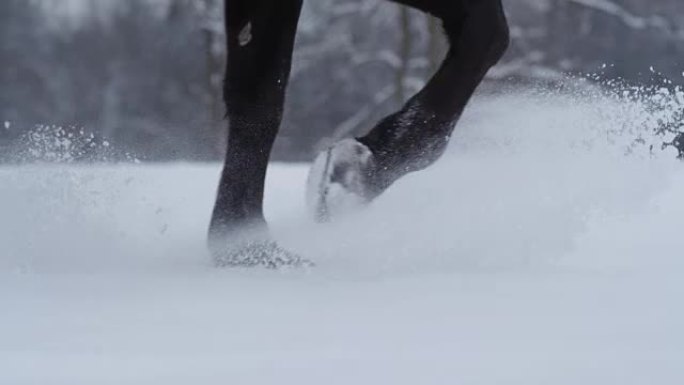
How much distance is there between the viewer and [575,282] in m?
2.04

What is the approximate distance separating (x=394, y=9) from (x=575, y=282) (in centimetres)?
1277

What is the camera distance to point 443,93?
7.14 feet

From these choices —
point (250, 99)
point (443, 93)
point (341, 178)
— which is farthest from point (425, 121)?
point (250, 99)

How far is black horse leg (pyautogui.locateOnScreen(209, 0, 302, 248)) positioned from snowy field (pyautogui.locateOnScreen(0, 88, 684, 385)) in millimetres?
113

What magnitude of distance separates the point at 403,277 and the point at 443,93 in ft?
1.11

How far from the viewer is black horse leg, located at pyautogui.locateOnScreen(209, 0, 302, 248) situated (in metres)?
2.17

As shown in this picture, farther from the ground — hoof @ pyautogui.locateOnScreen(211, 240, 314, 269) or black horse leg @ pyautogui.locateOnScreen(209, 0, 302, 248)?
black horse leg @ pyautogui.locateOnScreen(209, 0, 302, 248)

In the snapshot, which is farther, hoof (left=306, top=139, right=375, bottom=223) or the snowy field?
hoof (left=306, top=139, right=375, bottom=223)

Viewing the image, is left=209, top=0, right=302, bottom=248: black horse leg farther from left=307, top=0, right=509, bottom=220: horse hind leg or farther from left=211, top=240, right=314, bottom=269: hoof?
left=307, top=0, right=509, bottom=220: horse hind leg

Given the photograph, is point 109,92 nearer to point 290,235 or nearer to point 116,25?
point 116,25

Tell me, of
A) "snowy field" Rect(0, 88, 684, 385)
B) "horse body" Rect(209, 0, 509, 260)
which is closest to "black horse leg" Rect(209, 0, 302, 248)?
"horse body" Rect(209, 0, 509, 260)

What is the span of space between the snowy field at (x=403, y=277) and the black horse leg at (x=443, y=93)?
0.13 meters

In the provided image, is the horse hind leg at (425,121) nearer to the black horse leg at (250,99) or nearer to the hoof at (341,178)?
the hoof at (341,178)

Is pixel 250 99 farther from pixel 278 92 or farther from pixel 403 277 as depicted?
pixel 403 277
